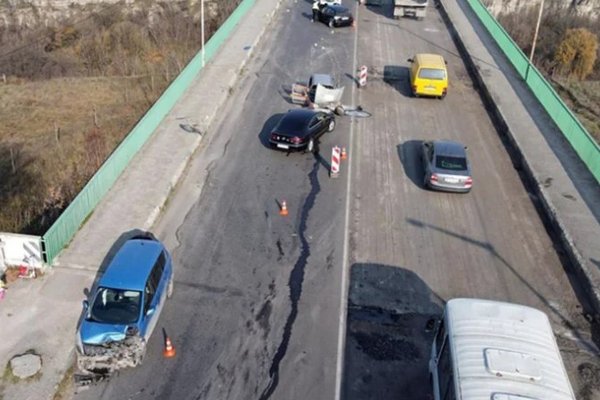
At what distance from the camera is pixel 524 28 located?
62.7 m

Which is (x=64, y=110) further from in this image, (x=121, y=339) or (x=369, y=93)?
(x=121, y=339)

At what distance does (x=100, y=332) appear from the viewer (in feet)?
45.1

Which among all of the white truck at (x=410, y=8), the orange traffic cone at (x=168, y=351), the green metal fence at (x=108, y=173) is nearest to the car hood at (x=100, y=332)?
the orange traffic cone at (x=168, y=351)

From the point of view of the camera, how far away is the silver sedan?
21.4 m

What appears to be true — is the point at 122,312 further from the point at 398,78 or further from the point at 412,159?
the point at 398,78

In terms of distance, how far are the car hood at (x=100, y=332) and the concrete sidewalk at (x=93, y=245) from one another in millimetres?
935

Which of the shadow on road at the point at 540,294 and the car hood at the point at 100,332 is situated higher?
the car hood at the point at 100,332

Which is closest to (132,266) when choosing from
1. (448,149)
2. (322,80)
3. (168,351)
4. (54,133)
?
(168,351)

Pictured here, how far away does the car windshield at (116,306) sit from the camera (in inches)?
553

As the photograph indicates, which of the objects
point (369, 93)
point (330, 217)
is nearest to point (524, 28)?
point (369, 93)

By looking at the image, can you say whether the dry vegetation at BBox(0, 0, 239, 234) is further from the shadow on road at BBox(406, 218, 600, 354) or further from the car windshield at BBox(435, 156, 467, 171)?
the car windshield at BBox(435, 156, 467, 171)

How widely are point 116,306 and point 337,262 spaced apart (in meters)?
6.30

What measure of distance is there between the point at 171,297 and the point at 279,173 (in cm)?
751

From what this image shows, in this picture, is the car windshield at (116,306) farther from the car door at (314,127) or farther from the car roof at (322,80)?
the car roof at (322,80)
